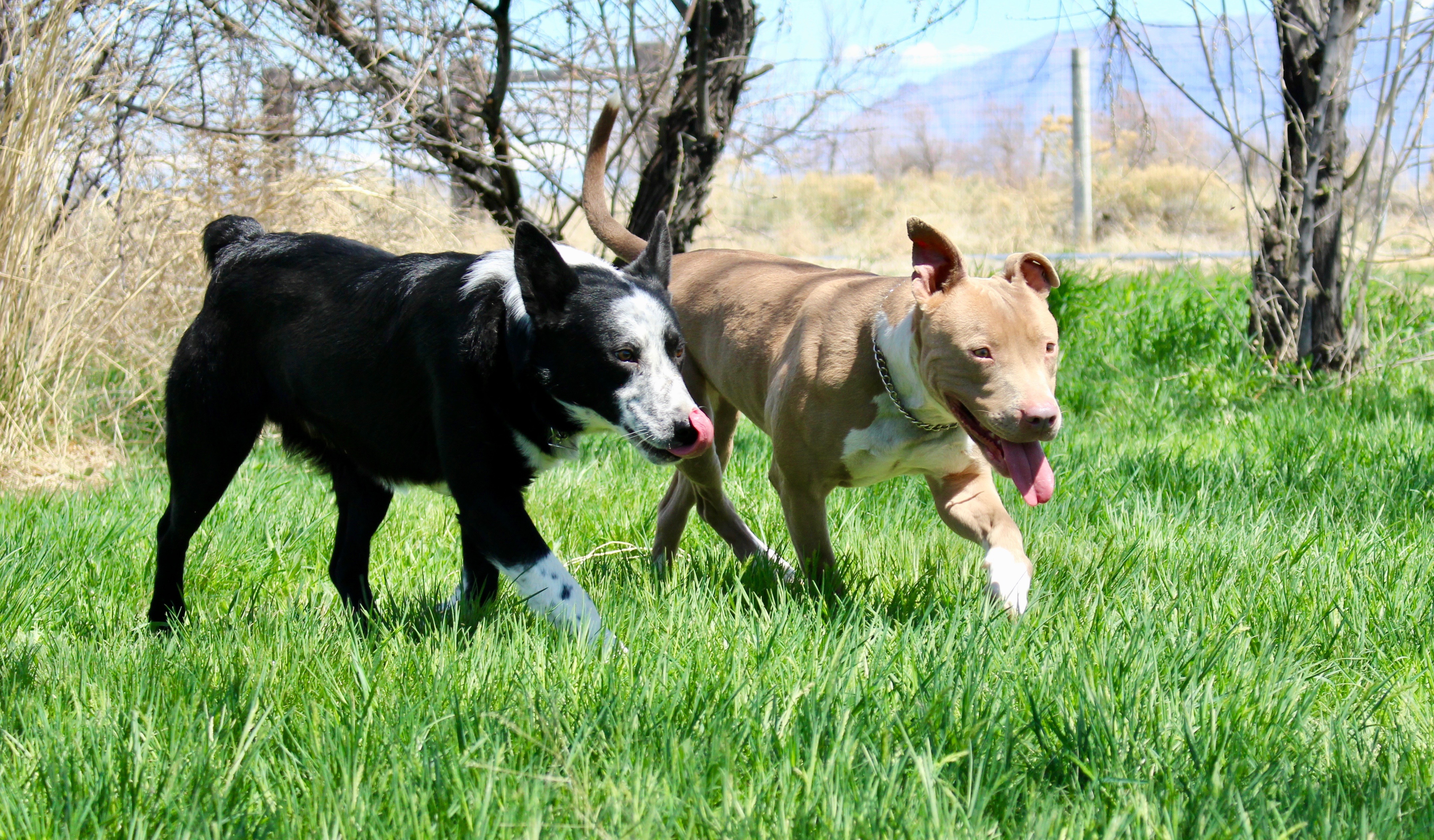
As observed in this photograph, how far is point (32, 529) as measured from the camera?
13.4 feet

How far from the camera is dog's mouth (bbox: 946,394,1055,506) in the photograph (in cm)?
307

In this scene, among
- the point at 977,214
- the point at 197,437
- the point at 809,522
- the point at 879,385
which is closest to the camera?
the point at 197,437

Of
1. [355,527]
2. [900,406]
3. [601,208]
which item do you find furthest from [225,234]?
[900,406]

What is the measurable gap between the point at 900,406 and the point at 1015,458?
0.48 meters

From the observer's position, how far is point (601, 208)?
4.64 meters

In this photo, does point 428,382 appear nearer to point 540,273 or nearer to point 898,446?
point 540,273

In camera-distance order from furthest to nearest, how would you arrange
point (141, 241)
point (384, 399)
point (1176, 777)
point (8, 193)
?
point (141, 241) < point (8, 193) < point (384, 399) < point (1176, 777)

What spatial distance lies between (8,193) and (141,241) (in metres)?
1.01

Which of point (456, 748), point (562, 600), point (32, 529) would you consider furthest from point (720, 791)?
point (32, 529)

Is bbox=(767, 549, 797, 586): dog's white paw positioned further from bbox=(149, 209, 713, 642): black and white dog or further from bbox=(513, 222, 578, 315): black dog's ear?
bbox=(513, 222, 578, 315): black dog's ear

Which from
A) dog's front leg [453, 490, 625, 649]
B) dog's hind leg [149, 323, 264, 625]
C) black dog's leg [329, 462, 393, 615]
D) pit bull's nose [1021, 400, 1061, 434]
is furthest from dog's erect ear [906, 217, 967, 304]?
dog's hind leg [149, 323, 264, 625]

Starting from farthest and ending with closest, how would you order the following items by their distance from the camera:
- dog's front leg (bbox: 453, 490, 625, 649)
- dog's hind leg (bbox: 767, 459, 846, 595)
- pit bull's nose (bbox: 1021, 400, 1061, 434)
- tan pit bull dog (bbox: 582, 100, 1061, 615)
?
dog's hind leg (bbox: 767, 459, 846, 595)
tan pit bull dog (bbox: 582, 100, 1061, 615)
pit bull's nose (bbox: 1021, 400, 1061, 434)
dog's front leg (bbox: 453, 490, 625, 649)

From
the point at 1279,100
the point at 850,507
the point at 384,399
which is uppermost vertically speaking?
the point at 1279,100

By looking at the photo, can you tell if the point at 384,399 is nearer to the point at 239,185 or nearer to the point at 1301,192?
the point at 239,185
